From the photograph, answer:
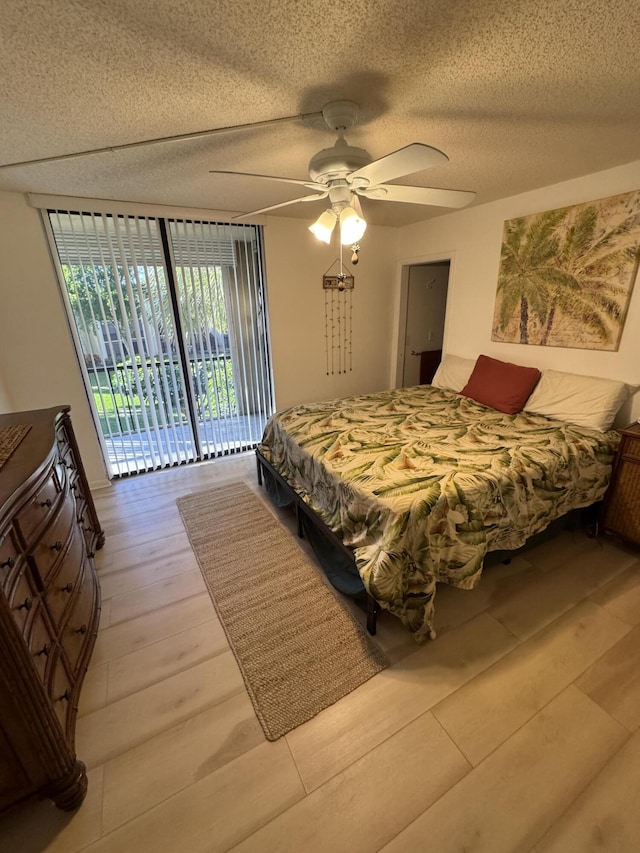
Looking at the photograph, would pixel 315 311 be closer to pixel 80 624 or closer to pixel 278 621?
pixel 278 621

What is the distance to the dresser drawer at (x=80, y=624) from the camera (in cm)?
138

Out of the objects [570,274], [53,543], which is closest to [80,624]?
[53,543]

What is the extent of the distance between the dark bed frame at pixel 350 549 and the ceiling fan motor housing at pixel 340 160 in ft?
5.73

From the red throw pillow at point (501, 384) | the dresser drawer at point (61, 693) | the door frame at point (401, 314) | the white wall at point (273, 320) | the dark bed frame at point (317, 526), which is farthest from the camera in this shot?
the door frame at point (401, 314)

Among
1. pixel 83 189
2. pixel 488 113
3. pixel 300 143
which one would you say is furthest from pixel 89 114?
pixel 488 113

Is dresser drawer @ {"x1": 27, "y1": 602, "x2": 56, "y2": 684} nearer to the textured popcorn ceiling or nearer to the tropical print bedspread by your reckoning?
the tropical print bedspread

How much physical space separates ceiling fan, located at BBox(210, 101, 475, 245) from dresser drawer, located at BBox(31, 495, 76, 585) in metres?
1.58

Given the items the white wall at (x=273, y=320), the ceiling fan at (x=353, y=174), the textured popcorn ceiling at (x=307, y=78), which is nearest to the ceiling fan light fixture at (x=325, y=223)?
the ceiling fan at (x=353, y=174)

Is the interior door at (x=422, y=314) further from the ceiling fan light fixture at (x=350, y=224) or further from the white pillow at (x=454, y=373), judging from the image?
the ceiling fan light fixture at (x=350, y=224)

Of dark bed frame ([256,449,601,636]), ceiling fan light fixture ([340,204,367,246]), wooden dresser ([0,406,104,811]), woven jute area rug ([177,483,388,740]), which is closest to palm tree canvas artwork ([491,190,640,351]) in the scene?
dark bed frame ([256,449,601,636])

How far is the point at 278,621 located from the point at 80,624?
89 centimetres

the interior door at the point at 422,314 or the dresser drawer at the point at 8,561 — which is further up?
the interior door at the point at 422,314

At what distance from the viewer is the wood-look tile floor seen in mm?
1076

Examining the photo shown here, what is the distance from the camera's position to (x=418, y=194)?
1.67m
